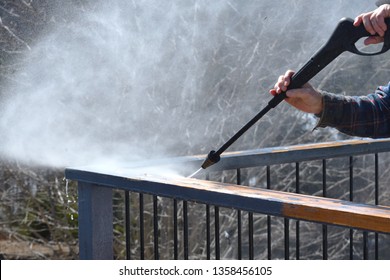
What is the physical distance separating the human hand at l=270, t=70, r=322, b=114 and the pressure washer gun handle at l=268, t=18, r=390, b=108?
2cm

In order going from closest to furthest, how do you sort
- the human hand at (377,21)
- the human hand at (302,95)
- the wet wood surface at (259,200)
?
the wet wood surface at (259,200), the human hand at (377,21), the human hand at (302,95)

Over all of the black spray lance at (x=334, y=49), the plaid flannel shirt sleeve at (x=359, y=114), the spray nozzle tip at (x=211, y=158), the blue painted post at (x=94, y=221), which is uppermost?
the black spray lance at (x=334, y=49)

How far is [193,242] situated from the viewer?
572 cm

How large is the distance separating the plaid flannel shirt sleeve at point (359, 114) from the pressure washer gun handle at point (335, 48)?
0.14 metres

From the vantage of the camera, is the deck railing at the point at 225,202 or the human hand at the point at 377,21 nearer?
the deck railing at the point at 225,202

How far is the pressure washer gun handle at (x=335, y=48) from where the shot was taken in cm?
212

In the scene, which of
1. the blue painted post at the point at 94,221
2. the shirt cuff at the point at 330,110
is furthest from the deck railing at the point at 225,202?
the shirt cuff at the point at 330,110

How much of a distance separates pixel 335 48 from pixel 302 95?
186mm

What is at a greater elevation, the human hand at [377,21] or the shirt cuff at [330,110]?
the human hand at [377,21]

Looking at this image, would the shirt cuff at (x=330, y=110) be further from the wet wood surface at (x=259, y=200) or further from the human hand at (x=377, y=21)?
the wet wood surface at (x=259, y=200)

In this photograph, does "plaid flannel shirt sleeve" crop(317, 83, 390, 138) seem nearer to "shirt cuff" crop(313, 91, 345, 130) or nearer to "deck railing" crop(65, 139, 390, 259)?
"shirt cuff" crop(313, 91, 345, 130)

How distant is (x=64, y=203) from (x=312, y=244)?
6.91 feet

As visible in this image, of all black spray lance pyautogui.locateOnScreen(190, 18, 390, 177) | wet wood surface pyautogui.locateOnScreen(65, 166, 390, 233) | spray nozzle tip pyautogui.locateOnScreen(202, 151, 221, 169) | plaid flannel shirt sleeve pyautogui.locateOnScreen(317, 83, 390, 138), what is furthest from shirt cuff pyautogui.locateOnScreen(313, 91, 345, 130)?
wet wood surface pyautogui.locateOnScreen(65, 166, 390, 233)
